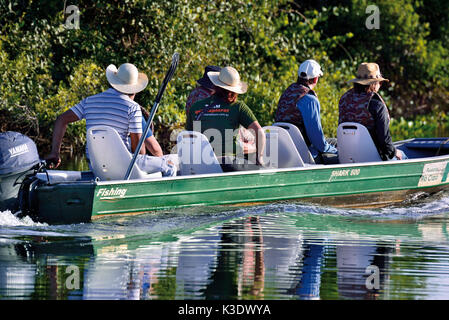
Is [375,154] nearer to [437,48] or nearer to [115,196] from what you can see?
[115,196]

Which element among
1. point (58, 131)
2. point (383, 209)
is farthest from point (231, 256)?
point (383, 209)

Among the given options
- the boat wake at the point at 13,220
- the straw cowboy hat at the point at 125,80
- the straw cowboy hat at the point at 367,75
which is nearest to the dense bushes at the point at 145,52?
the straw cowboy hat at the point at 367,75

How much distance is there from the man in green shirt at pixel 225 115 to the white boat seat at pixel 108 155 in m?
0.84

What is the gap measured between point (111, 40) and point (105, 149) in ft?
22.5

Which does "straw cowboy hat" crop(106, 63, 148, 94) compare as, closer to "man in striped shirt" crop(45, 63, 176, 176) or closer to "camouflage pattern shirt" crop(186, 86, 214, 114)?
"man in striped shirt" crop(45, 63, 176, 176)

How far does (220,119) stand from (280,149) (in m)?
1.12

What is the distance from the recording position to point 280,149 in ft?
31.8

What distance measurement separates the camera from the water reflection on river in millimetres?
6043

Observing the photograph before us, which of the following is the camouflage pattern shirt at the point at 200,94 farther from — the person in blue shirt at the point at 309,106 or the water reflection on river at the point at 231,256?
the water reflection on river at the point at 231,256

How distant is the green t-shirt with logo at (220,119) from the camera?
8775 mm

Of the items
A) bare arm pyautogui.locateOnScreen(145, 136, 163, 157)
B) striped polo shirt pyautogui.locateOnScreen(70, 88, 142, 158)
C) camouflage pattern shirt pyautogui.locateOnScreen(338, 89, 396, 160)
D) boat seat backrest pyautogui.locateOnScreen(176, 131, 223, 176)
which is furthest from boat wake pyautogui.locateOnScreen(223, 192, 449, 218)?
striped polo shirt pyautogui.locateOnScreen(70, 88, 142, 158)

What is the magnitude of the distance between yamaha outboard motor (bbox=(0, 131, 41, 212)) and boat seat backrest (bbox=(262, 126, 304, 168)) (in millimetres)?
2742

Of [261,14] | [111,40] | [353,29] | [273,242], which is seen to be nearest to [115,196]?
[273,242]

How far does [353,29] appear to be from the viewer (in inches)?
786
